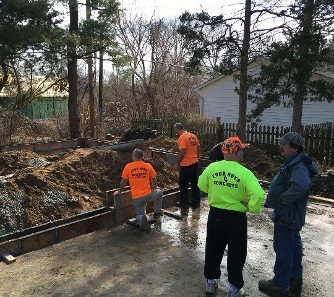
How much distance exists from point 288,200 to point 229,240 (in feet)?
2.55

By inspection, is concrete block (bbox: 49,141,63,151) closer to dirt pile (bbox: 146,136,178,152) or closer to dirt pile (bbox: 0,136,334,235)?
dirt pile (bbox: 0,136,334,235)

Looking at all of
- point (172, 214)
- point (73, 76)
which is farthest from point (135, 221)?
point (73, 76)

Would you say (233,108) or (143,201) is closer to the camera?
(143,201)

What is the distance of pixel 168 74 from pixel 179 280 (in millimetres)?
25647

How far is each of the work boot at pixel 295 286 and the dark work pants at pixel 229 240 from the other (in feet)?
2.58

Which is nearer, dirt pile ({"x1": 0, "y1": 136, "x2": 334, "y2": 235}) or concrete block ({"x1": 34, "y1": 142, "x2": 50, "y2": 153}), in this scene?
dirt pile ({"x1": 0, "y1": 136, "x2": 334, "y2": 235})

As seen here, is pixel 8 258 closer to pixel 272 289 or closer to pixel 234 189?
pixel 234 189

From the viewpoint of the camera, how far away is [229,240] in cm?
392

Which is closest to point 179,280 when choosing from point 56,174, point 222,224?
point 222,224

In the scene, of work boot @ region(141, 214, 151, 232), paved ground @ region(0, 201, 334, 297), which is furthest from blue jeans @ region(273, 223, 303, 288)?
work boot @ region(141, 214, 151, 232)

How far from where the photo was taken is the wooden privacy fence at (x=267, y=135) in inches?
484

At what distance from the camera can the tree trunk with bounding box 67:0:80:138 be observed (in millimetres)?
13812

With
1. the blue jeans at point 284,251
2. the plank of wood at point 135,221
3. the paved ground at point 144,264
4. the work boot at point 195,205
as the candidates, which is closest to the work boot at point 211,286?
the paved ground at point 144,264

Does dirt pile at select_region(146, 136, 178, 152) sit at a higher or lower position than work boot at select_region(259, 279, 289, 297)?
higher
